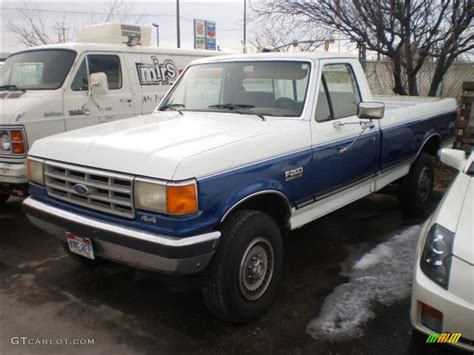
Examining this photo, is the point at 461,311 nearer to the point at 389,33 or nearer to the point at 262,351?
the point at 262,351

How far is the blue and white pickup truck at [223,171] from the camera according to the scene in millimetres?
2809

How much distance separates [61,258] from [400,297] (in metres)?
3.28

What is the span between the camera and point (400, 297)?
12.0 ft

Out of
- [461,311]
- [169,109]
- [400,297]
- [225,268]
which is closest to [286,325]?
[225,268]

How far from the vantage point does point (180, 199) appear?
2709 mm

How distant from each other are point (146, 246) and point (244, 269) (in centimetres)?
77

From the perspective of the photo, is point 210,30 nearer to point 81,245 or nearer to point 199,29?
point 199,29

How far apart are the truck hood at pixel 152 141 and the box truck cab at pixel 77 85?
6.13 feet

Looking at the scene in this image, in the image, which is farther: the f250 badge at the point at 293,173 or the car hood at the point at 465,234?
the f250 badge at the point at 293,173

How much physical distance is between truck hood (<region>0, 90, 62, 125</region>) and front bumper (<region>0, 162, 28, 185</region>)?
508 mm

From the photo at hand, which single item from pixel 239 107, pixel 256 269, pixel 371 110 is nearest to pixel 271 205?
pixel 256 269

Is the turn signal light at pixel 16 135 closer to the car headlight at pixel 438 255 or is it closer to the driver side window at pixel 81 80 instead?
the driver side window at pixel 81 80

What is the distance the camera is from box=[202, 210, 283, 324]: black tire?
3020mm

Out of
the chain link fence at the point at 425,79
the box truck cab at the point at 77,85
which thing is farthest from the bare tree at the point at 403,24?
→ the box truck cab at the point at 77,85
